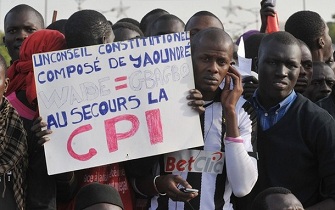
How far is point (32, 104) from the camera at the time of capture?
21.7ft

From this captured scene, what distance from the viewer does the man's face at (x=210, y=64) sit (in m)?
6.60

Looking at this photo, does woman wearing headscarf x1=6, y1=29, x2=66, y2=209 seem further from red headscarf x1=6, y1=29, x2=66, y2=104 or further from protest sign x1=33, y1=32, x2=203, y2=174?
protest sign x1=33, y1=32, x2=203, y2=174

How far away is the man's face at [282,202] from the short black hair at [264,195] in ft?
0.08

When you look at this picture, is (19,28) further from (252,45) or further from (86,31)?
(86,31)

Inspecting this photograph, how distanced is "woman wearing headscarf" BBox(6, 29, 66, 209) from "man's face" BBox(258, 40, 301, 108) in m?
1.36

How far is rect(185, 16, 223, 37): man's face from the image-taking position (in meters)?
8.84

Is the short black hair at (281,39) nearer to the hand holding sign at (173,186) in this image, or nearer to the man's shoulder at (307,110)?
the man's shoulder at (307,110)

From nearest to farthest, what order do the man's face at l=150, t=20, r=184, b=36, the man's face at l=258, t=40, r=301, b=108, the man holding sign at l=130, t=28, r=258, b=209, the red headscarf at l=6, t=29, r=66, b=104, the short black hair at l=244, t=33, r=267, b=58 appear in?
the man holding sign at l=130, t=28, r=258, b=209, the red headscarf at l=6, t=29, r=66, b=104, the man's face at l=258, t=40, r=301, b=108, the short black hair at l=244, t=33, r=267, b=58, the man's face at l=150, t=20, r=184, b=36

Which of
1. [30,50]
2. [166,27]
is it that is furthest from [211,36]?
[166,27]

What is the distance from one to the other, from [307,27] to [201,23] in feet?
3.35

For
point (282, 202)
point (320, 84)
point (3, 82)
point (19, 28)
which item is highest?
point (3, 82)

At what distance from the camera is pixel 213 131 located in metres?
6.62

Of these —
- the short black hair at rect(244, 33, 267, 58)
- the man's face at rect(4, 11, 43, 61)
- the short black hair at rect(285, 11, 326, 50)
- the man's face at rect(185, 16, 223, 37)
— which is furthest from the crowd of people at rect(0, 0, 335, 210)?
the short black hair at rect(285, 11, 326, 50)

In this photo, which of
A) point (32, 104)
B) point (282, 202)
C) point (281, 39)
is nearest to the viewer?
point (282, 202)
